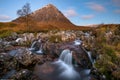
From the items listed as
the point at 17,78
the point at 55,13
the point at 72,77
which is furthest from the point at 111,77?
the point at 55,13

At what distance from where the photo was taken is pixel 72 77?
1605 cm

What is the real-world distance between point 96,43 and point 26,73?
9.49 meters

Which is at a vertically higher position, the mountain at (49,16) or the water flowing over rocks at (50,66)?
the mountain at (49,16)

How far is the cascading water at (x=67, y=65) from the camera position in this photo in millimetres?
16469

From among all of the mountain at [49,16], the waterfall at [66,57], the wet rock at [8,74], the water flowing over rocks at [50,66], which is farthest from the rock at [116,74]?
the mountain at [49,16]

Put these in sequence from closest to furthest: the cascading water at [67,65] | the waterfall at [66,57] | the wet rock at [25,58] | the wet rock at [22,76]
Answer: the wet rock at [22,76]
the cascading water at [67,65]
the wet rock at [25,58]
the waterfall at [66,57]

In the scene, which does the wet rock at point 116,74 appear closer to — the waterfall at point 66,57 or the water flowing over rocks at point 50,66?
the water flowing over rocks at point 50,66

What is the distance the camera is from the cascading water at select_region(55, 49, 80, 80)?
16469 millimetres

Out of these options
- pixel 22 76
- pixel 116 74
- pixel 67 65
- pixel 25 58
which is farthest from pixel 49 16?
pixel 116 74

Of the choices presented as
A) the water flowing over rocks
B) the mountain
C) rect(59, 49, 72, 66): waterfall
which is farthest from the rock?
the mountain

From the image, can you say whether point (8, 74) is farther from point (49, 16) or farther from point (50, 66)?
point (49, 16)

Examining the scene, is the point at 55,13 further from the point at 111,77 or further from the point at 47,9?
the point at 111,77

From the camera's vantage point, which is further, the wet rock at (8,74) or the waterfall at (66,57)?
the waterfall at (66,57)

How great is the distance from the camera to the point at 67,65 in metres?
18.9
